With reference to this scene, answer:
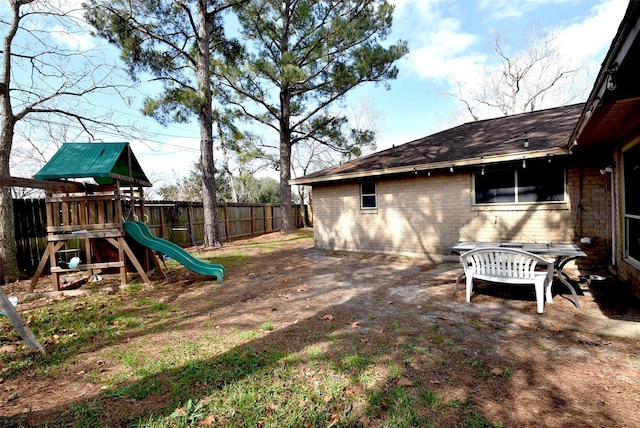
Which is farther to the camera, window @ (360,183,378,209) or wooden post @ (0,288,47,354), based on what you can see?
window @ (360,183,378,209)

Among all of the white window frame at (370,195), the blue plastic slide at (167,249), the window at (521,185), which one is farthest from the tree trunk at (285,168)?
the window at (521,185)

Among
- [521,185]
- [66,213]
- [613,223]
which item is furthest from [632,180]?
[66,213]

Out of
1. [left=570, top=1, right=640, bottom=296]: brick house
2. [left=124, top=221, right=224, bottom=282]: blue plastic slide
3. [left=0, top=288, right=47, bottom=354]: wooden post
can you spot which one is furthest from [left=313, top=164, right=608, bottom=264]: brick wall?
[left=0, top=288, right=47, bottom=354]: wooden post

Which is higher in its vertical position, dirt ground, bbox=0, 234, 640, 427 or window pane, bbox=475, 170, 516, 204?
window pane, bbox=475, 170, 516, 204

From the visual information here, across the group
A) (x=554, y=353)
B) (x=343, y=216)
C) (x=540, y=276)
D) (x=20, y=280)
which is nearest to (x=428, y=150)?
(x=343, y=216)

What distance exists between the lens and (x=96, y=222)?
21.9ft

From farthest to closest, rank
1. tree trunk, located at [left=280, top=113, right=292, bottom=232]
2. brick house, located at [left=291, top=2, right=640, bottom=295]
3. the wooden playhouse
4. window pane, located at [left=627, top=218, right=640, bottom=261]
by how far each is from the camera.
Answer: tree trunk, located at [left=280, top=113, right=292, bottom=232] < the wooden playhouse < brick house, located at [left=291, top=2, right=640, bottom=295] < window pane, located at [left=627, top=218, right=640, bottom=261]

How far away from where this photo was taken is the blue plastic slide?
22.1ft

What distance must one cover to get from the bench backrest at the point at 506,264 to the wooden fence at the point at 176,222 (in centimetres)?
910

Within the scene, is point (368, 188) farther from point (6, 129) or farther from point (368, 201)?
point (6, 129)

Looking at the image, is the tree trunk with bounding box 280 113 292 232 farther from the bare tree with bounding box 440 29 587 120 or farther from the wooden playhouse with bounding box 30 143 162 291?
the bare tree with bounding box 440 29 587 120

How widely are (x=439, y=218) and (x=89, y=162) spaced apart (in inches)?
353

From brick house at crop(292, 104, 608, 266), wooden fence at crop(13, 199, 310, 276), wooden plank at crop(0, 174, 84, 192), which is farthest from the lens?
wooden fence at crop(13, 199, 310, 276)

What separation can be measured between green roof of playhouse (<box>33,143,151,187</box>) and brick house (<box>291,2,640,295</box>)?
18.7ft
